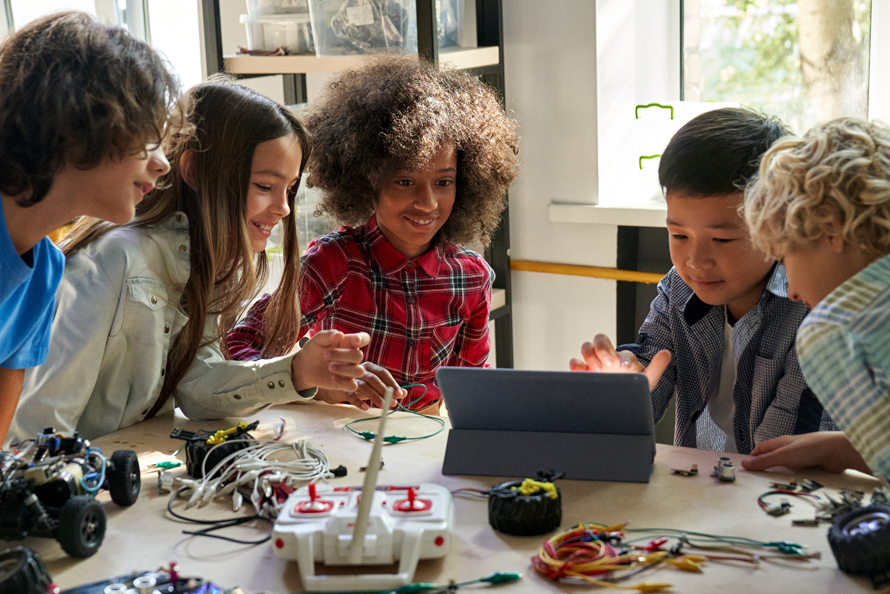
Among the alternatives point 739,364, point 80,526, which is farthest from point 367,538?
point 739,364

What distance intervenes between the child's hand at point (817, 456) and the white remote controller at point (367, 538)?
1.28ft

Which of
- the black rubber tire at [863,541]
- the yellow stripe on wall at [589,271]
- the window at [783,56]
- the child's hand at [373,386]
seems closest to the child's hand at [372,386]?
the child's hand at [373,386]

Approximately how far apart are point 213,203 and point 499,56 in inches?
39.6

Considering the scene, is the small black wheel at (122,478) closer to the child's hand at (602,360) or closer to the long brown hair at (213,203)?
the long brown hair at (213,203)

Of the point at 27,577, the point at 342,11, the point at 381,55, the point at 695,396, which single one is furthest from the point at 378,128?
the point at 27,577

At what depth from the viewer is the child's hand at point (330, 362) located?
1.11 meters

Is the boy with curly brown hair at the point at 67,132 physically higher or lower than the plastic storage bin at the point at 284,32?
lower

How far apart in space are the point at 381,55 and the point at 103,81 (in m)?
0.89

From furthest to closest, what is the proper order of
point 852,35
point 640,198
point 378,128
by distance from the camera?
1. point 640,198
2. point 852,35
3. point 378,128

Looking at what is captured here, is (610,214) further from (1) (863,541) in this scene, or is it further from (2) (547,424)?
(1) (863,541)

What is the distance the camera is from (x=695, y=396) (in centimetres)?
132

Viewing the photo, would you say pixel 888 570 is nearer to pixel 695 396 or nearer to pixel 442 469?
pixel 442 469

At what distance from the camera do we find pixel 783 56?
2068 millimetres

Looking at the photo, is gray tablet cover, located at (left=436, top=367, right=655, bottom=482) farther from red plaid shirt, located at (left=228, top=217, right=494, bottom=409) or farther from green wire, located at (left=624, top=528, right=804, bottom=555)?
red plaid shirt, located at (left=228, top=217, right=494, bottom=409)
